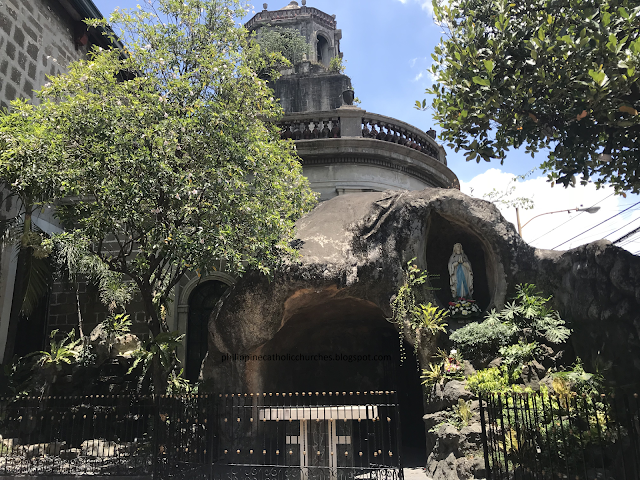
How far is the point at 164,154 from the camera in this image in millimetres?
10867

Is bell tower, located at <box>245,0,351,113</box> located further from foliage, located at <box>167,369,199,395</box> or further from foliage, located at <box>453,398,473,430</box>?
foliage, located at <box>453,398,473,430</box>

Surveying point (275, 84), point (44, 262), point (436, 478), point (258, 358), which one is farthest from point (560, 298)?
point (275, 84)

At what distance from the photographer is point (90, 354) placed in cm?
1426

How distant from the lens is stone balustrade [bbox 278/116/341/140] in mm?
17731

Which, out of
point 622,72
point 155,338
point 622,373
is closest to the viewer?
point 622,72

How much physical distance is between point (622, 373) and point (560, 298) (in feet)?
6.86

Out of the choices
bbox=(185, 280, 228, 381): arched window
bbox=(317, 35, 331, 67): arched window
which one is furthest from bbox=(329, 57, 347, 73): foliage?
bbox=(185, 280, 228, 381): arched window

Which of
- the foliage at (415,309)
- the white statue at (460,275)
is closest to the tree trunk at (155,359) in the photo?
the foliage at (415,309)

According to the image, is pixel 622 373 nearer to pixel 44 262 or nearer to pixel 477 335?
pixel 477 335

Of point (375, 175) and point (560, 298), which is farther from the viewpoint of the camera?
point (375, 175)

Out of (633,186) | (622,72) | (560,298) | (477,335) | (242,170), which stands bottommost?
(477,335)

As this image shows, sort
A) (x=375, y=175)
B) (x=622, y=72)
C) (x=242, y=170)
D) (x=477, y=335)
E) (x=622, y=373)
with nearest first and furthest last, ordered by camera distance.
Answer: (x=622, y=72), (x=622, y=373), (x=477, y=335), (x=242, y=170), (x=375, y=175)

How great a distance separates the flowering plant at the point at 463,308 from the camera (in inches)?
441

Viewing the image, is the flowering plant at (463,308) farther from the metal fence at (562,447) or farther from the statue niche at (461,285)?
the metal fence at (562,447)
